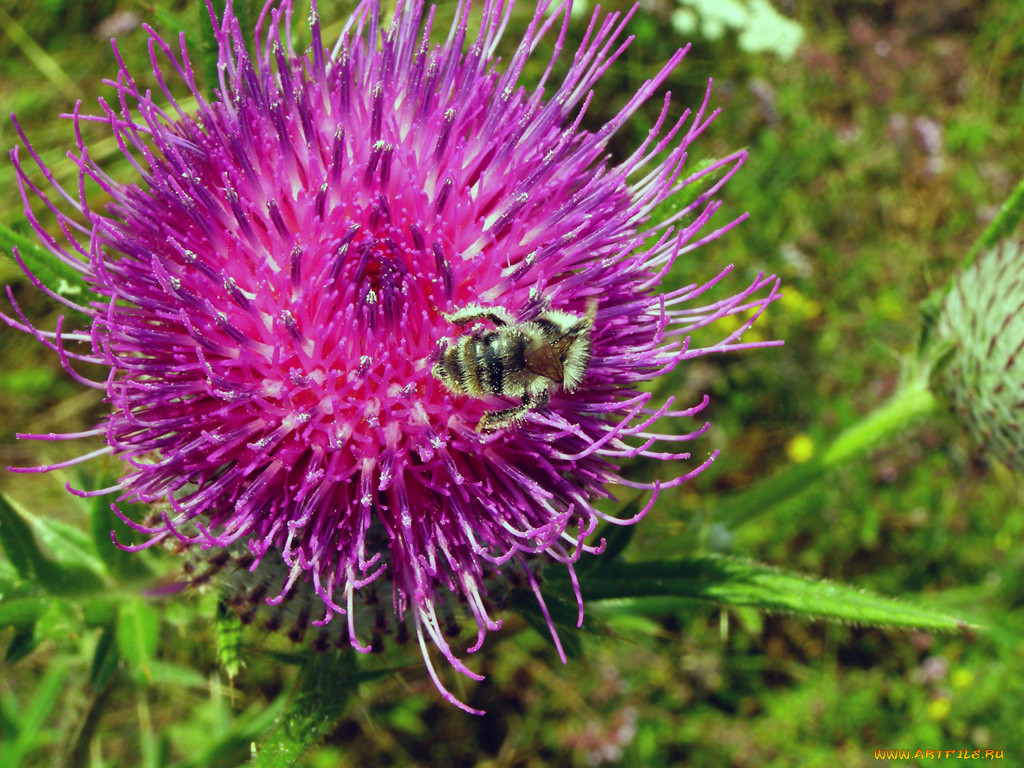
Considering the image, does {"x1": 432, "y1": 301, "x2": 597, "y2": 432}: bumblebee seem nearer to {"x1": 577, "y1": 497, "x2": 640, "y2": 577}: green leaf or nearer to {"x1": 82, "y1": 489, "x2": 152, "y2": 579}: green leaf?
{"x1": 577, "y1": 497, "x2": 640, "y2": 577}: green leaf

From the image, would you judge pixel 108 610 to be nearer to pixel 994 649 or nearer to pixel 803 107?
pixel 994 649

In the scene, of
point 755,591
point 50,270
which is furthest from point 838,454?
point 50,270

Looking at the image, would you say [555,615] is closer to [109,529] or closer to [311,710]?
[311,710]

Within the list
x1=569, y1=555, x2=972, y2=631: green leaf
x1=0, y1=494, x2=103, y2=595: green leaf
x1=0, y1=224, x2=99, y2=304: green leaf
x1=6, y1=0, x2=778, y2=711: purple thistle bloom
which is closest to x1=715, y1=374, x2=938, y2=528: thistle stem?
x1=569, y1=555, x2=972, y2=631: green leaf

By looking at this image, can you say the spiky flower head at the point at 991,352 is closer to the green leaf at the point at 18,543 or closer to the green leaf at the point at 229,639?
the green leaf at the point at 229,639

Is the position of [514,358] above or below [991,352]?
below

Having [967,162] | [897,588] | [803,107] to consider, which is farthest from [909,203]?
[897,588]

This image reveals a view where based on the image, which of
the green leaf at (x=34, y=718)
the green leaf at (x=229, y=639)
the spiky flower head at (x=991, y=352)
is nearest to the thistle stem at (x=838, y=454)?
the spiky flower head at (x=991, y=352)
